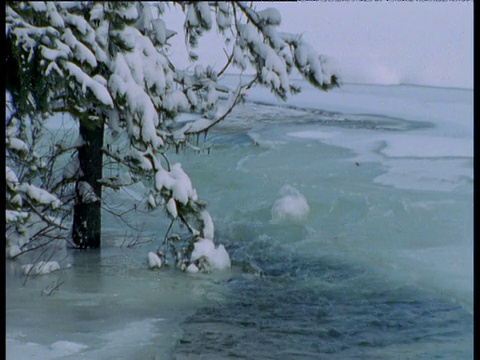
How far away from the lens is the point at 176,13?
304cm

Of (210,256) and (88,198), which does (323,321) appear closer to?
(210,256)

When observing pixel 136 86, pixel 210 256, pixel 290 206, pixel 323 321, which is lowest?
pixel 323 321

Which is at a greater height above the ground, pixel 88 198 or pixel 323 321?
pixel 88 198

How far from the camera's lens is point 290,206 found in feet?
10.3

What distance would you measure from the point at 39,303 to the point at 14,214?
0.32 m

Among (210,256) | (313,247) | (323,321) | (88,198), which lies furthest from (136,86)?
(323,321)

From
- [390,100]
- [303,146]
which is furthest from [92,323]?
[390,100]

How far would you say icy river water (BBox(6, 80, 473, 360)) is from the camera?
3.02 metres

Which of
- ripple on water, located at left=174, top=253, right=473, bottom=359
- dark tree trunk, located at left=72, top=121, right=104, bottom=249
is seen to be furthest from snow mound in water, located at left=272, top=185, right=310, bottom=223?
dark tree trunk, located at left=72, top=121, right=104, bottom=249

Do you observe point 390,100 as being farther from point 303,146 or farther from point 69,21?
point 69,21

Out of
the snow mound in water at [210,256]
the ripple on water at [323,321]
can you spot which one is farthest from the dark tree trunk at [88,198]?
the ripple on water at [323,321]

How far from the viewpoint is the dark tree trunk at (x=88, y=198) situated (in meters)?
3.13

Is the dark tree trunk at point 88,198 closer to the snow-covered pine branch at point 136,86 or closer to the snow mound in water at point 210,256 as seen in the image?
the snow-covered pine branch at point 136,86

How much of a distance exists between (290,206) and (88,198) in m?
0.72
